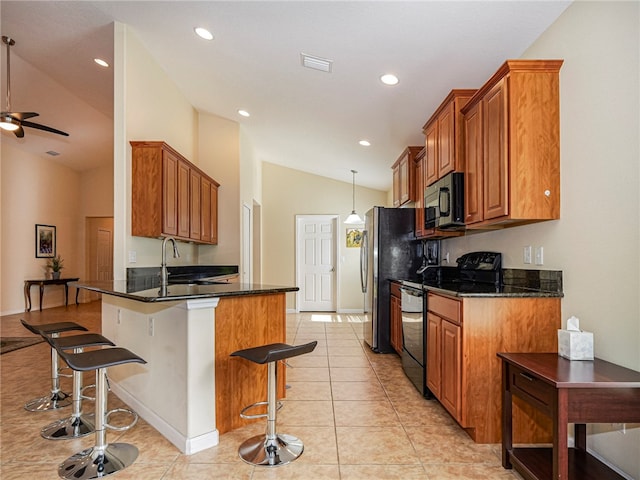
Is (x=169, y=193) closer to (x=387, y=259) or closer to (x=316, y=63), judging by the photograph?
(x=316, y=63)

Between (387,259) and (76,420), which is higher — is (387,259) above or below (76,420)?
above

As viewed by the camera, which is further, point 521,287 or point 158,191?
point 158,191

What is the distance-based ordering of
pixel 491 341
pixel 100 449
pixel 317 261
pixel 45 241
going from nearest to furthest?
pixel 100 449
pixel 491 341
pixel 317 261
pixel 45 241

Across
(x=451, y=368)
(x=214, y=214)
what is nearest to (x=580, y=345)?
(x=451, y=368)

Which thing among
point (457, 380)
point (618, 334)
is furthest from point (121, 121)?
point (618, 334)

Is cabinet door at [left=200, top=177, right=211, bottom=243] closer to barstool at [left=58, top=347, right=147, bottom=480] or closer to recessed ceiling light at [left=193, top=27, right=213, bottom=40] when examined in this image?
recessed ceiling light at [left=193, top=27, right=213, bottom=40]

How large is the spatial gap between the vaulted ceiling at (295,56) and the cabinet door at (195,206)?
1106 mm

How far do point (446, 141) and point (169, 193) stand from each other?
270 centimetres

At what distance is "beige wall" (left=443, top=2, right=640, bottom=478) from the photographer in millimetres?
1833

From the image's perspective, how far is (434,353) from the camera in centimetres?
284

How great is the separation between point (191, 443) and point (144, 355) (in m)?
0.73

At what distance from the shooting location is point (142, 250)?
3990 millimetres

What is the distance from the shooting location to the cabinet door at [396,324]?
4172 mm

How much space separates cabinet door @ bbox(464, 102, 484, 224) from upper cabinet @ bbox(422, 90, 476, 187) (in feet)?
0.21
